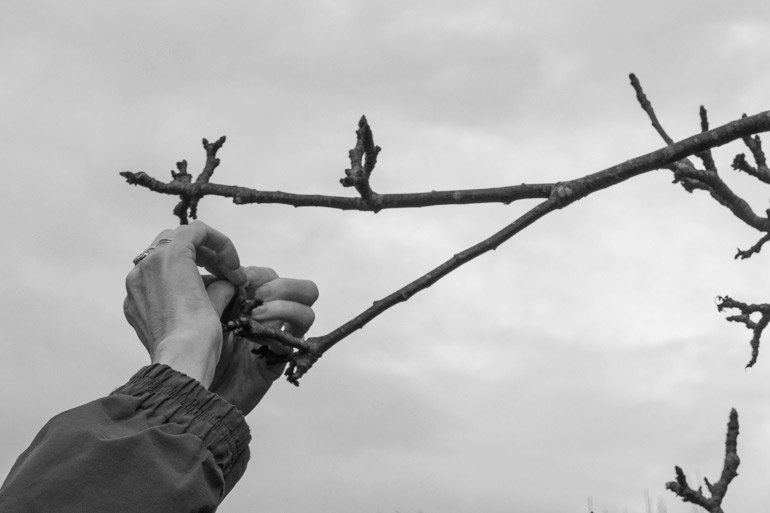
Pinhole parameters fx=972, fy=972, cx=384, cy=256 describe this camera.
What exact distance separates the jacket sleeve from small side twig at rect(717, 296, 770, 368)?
4598 mm

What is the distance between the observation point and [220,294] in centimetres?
379

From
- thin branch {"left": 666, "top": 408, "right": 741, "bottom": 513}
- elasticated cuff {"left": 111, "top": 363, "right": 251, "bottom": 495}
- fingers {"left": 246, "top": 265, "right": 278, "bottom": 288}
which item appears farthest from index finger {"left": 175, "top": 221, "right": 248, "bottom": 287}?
thin branch {"left": 666, "top": 408, "right": 741, "bottom": 513}

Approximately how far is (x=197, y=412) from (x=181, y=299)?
595 mm

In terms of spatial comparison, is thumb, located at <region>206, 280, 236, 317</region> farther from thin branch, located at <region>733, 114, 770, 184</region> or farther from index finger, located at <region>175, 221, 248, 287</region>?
thin branch, located at <region>733, 114, 770, 184</region>

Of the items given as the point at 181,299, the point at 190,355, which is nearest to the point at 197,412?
the point at 190,355

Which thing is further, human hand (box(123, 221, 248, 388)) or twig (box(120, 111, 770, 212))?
twig (box(120, 111, 770, 212))

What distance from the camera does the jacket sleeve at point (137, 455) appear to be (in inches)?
95.8

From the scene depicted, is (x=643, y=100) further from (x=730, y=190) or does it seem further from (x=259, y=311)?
(x=259, y=311)

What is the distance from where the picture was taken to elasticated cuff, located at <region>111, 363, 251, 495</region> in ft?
9.23

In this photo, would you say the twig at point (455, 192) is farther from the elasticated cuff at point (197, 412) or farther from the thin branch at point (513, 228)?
the elasticated cuff at point (197, 412)

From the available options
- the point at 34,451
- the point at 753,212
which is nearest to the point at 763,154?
the point at 753,212

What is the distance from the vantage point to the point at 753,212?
650 centimetres

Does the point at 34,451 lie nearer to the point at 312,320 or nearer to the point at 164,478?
the point at 164,478

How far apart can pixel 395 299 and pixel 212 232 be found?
766 mm
